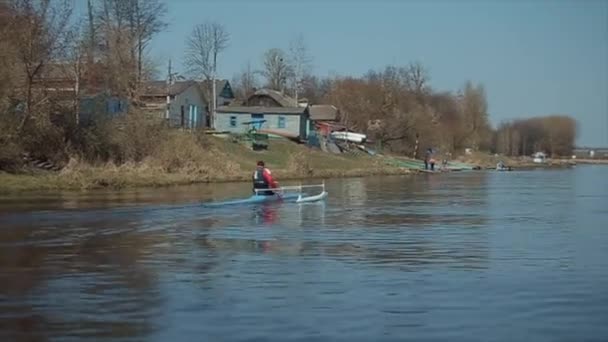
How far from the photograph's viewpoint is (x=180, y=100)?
3570 inches

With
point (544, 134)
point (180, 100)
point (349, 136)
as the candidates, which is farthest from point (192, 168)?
point (544, 134)

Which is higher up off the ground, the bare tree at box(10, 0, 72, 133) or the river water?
the bare tree at box(10, 0, 72, 133)

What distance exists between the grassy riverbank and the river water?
52.1ft

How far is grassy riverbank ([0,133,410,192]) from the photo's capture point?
47.7m

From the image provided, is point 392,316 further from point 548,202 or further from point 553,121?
point 553,121

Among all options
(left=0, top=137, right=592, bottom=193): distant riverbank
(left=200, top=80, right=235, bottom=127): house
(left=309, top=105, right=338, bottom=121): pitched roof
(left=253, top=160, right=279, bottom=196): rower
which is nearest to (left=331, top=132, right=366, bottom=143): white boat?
(left=309, top=105, right=338, bottom=121): pitched roof

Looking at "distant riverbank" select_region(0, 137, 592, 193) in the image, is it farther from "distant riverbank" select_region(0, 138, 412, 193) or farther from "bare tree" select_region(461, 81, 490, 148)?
"bare tree" select_region(461, 81, 490, 148)


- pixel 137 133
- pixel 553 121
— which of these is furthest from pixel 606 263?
pixel 553 121

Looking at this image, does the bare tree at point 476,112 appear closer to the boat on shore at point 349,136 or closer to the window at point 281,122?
the boat on shore at point 349,136

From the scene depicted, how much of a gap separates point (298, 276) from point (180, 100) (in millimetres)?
76145

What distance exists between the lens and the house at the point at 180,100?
274ft

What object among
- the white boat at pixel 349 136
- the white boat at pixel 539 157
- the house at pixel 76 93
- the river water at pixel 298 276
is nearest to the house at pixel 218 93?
the white boat at pixel 349 136

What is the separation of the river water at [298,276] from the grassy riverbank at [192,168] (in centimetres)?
1587

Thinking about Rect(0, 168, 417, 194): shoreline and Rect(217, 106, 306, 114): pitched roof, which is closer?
Rect(0, 168, 417, 194): shoreline
